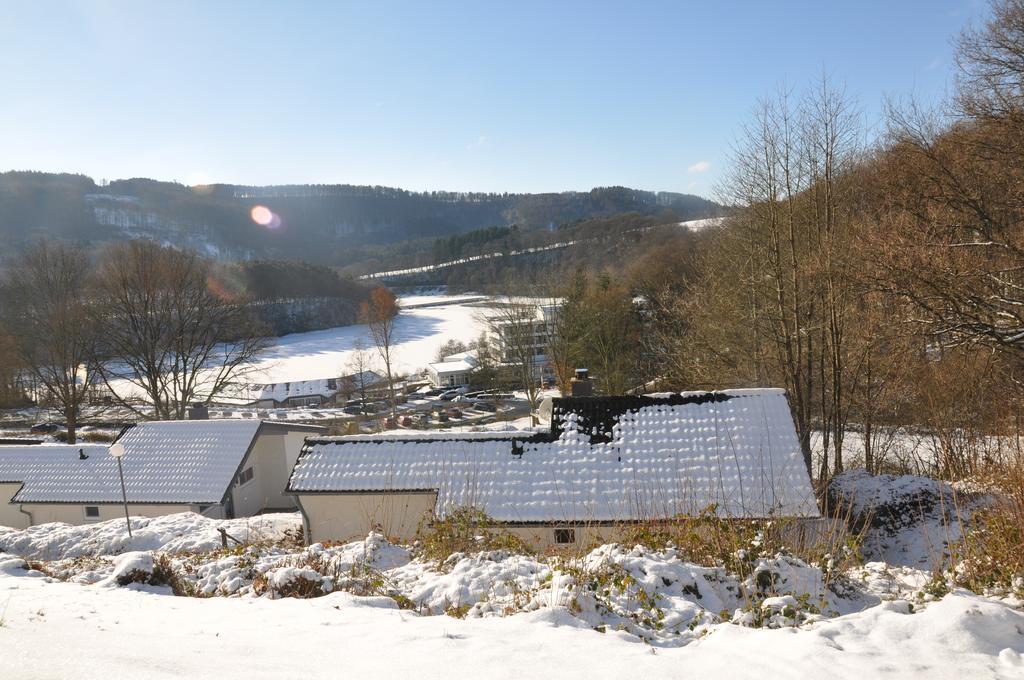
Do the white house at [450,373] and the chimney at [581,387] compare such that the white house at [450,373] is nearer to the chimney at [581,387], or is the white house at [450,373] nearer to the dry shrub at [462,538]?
the chimney at [581,387]

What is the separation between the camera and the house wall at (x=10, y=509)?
631 inches

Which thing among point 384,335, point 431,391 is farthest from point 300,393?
point 431,391

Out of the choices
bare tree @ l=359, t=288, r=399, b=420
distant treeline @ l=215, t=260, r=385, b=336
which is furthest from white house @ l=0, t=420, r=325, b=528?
distant treeline @ l=215, t=260, r=385, b=336

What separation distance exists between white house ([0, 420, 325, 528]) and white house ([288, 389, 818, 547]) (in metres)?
3.89

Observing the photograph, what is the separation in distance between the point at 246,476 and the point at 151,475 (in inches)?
95.0

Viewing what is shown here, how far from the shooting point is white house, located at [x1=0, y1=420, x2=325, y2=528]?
49.4ft

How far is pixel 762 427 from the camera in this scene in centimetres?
1059

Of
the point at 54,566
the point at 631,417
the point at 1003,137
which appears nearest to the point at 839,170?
the point at 1003,137

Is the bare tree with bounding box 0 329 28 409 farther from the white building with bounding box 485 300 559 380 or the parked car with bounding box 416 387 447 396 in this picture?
the parked car with bounding box 416 387 447 396

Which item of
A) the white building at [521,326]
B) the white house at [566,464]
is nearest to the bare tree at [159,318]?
the white building at [521,326]

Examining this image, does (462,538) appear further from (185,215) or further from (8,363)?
(185,215)

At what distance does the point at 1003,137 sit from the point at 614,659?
15.0m

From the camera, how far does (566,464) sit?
10.5m

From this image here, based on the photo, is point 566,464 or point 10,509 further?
point 10,509
